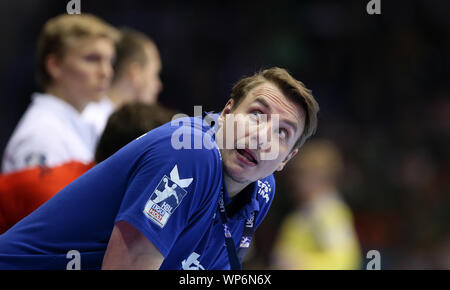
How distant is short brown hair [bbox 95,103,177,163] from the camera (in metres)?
2.66

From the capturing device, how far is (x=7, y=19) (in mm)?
8023

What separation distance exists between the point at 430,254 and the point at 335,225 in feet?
7.02

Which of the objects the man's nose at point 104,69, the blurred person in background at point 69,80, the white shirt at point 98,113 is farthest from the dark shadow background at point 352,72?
the blurred person in background at point 69,80

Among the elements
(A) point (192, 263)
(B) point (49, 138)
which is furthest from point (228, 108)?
(B) point (49, 138)

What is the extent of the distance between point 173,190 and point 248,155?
0.33 metres

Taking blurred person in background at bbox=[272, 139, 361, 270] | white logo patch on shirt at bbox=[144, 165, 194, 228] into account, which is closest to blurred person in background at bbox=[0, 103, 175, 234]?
white logo patch on shirt at bbox=[144, 165, 194, 228]

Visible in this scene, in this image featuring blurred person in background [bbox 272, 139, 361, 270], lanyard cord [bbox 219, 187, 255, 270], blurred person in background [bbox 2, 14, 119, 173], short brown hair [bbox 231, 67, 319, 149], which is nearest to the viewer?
short brown hair [bbox 231, 67, 319, 149]

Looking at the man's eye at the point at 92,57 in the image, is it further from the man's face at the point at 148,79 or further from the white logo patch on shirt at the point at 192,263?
the white logo patch on shirt at the point at 192,263

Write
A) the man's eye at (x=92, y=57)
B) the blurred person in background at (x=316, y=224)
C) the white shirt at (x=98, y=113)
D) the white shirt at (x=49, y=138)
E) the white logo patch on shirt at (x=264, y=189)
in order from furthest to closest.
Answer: the blurred person in background at (x=316, y=224) < the white shirt at (x=98, y=113) < the man's eye at (x=92, y=57) < the white shirt at (x=49, y=138) < the white logo patch on shirt at (x=264, y=189)

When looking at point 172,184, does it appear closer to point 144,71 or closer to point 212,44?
point 144,71

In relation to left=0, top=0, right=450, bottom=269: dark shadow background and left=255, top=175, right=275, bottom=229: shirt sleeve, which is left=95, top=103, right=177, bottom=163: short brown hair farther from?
left=0, top=0, right=450, bottom=269: dark shadow background

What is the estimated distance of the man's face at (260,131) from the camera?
2.08m

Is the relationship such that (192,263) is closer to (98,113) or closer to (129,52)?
(98,113)
